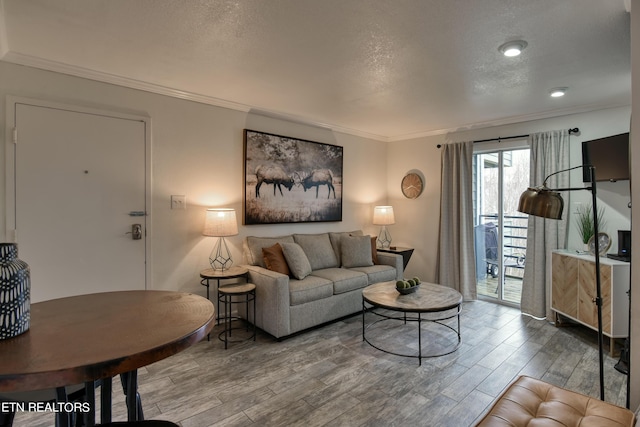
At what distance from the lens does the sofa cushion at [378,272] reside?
4.04 meters

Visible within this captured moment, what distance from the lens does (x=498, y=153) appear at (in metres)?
4.56

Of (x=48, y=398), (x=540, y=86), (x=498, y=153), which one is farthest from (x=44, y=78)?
(x=498, y=153)

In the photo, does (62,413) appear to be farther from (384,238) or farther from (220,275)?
(384,238)

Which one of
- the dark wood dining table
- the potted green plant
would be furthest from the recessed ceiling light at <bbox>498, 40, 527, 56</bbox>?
the dark wood dining table

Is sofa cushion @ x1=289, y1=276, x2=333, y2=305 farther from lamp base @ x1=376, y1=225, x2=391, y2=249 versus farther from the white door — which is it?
lamp base @ x1=376, y1=225, x2=391, y2=249

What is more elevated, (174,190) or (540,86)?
(540,86)

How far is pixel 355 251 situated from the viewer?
4316 millimetres

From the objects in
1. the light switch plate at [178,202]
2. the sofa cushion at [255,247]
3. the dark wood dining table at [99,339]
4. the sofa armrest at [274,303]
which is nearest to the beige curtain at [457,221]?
the sofa cushion at [255,247]

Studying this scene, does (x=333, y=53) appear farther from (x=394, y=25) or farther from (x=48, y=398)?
(x=48, y=398)

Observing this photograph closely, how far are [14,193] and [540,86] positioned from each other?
4616 millimetres

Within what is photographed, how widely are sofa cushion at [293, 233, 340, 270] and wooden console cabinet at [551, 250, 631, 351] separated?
2.52 meters

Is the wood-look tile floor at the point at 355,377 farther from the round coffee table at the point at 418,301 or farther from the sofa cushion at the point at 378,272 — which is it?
the sofa cushion at the point at 378,272

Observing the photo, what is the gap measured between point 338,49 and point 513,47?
123cm

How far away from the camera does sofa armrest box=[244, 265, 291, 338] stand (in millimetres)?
3148
